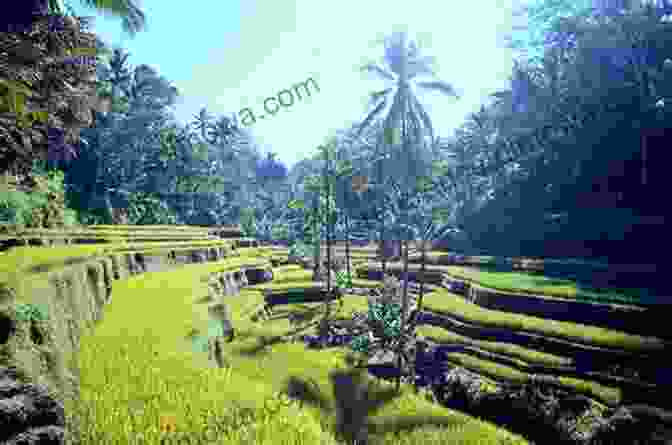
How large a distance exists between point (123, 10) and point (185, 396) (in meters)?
9.92

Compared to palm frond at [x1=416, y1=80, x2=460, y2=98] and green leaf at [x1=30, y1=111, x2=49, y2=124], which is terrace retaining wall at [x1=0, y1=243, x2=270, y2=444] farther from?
palm frond at [x1=416, y1=80, x2=460, y2=98]

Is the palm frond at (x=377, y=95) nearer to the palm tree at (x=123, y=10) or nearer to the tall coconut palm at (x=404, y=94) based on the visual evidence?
the tall coconut palm at (x=404, y=94)

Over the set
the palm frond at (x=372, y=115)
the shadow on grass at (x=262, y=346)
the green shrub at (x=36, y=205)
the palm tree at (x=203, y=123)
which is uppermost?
the palm tree at (x=203, y=123)

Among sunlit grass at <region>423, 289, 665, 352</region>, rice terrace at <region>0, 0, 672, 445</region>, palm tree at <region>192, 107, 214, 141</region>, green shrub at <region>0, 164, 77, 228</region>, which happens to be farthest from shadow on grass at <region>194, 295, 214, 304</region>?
palm tree at <region>192, 107, 214, 141</region>

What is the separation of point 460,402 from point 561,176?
91.2 ft

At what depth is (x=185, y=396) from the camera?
5422mm

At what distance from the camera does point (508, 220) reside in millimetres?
37625

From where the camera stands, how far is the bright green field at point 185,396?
4773 mm

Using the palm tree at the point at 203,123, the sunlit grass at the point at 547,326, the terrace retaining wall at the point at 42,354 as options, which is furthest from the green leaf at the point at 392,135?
the palm tree at the point at 203,123

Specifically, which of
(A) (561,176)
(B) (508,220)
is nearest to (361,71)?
(A) (561,176)

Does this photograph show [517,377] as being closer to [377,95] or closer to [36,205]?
[377,95]

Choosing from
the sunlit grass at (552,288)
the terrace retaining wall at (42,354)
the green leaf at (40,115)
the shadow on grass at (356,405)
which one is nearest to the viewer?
the terrace retaining wall at (42,354)

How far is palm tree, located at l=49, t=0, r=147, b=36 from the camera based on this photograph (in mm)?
9537

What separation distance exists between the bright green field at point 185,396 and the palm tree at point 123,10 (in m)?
7.60
